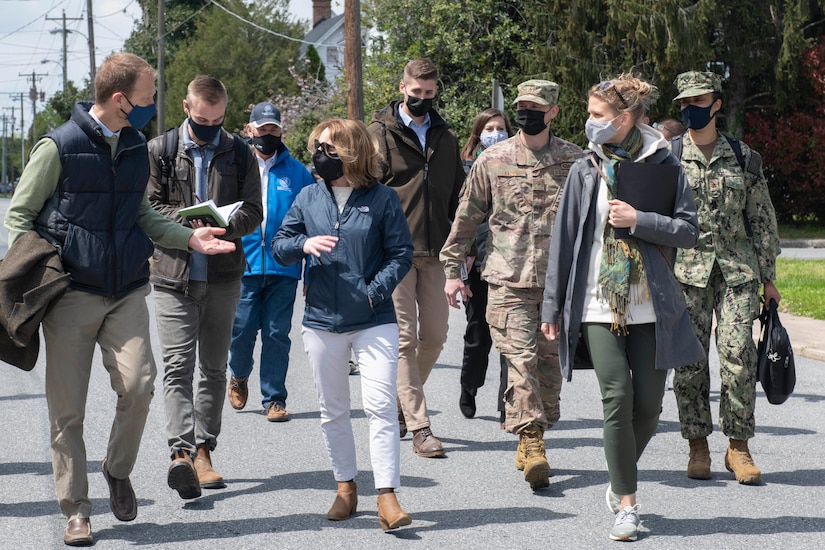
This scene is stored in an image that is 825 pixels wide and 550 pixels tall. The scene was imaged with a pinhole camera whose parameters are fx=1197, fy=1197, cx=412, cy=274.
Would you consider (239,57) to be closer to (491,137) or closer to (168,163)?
(491,137)

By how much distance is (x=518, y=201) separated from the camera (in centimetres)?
646

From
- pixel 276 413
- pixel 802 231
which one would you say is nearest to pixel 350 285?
pixel 276 413

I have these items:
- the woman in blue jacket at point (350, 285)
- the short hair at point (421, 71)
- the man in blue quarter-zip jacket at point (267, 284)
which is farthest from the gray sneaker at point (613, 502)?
the man in blue quarter-zip jacket at point (267, 284)

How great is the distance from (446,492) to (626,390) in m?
1.28

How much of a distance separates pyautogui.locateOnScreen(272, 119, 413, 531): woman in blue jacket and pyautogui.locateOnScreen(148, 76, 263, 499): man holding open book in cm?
67

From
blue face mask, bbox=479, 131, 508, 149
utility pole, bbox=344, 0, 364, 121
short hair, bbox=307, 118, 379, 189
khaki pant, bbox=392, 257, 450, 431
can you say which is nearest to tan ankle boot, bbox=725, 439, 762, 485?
khaki pant, bbox=392, 257, 450, 431

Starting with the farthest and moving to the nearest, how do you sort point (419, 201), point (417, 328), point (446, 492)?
point (417, 328)
point (419, 201)
point (446, 492)

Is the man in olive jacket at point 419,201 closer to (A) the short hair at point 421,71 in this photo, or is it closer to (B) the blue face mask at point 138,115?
(A) the short hair at point 421,71

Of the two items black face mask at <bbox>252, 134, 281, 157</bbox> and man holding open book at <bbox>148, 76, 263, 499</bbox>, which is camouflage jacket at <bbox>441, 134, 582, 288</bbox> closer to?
man holding open book at <bbox>148, 76, 263, 499</bbox>

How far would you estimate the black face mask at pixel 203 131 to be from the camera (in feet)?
20.5

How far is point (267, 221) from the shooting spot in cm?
837

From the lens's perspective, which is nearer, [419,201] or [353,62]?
[419,201]

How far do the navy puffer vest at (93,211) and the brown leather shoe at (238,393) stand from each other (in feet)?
10.4

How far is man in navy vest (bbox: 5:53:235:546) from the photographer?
5156mm
